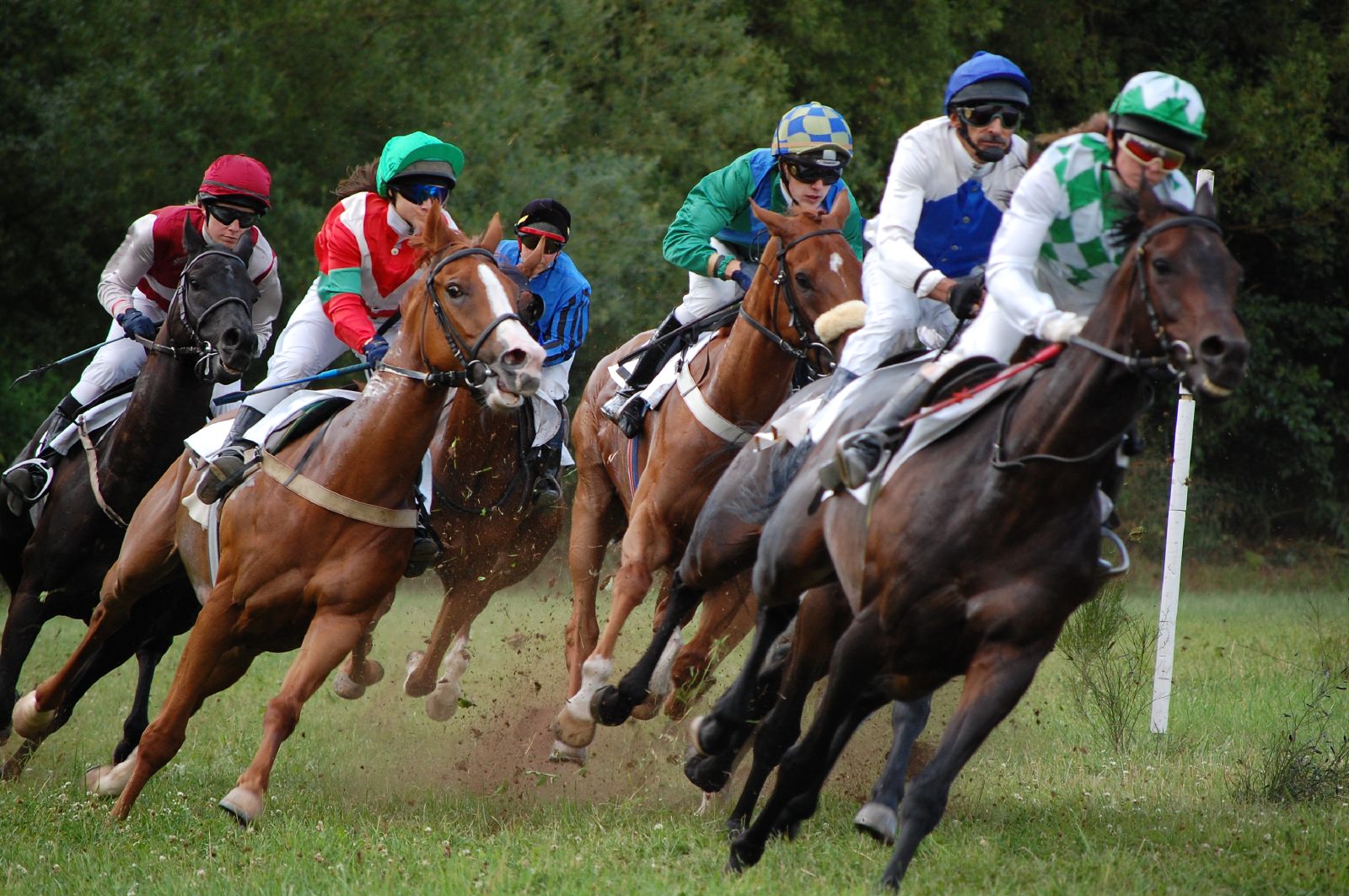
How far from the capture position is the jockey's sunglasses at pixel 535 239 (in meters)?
8.91

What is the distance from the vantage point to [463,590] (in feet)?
29.8

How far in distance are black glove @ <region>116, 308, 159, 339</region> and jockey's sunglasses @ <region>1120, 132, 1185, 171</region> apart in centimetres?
532

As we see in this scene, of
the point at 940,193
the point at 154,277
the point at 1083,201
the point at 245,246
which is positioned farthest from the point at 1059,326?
the point at 154,277

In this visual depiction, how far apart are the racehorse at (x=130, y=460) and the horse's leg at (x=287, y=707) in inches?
69.2

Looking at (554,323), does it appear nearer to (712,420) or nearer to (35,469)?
(712,420)

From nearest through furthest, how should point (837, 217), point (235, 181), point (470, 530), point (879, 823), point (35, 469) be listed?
point (879, 823)
point (837, 217)
point (235, 181)
point (35, 469)
point (470, 530)

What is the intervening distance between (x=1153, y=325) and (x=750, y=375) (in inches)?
116

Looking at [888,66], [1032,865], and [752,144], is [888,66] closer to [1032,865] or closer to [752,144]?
[752,144]

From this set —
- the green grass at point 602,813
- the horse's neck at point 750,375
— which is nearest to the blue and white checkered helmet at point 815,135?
the horse's neck at point 750,375

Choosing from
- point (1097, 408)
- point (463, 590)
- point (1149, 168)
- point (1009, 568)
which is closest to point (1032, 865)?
point (1009, 568)

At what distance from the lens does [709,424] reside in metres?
7.32

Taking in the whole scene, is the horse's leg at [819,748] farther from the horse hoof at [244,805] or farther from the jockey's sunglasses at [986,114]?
the jockey's sunglasses at [986,114]

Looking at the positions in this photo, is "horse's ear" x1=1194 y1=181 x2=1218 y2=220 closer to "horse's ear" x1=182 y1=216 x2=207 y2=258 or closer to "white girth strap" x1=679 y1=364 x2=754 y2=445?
"white girth strap" x1=679 y1=364 x2=754 y2=445

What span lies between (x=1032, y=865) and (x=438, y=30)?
15.3 m
